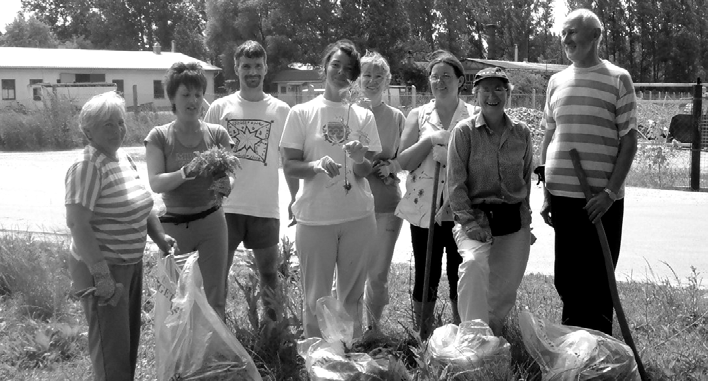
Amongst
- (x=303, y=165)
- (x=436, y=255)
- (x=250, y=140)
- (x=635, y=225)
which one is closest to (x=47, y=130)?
(x=635, y=225)

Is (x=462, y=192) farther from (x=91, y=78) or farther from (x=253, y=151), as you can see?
(x=91, y=78)

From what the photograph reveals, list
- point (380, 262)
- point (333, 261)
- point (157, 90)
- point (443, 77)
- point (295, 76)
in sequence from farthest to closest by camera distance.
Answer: point (295, 76) < point (157, 90) < point (380, 262) < point (443, 77) < point (333, 261)

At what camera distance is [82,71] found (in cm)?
5034

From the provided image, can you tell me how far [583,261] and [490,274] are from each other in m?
0.58

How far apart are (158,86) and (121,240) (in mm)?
52773

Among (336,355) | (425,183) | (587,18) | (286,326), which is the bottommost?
(286,326)

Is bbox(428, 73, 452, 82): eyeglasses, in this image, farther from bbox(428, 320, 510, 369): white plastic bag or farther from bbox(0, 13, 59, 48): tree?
bbox(0, 13, 59, 48): tree

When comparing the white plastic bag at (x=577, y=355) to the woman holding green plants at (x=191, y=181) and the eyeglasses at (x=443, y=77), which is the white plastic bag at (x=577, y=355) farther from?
the woman holding green plants at (x=191, y=181)

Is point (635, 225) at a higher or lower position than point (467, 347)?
lower

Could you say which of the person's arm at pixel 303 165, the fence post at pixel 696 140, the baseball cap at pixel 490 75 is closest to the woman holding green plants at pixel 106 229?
the person's arm at pixel 303 165

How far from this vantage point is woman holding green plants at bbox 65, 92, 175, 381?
3672mm

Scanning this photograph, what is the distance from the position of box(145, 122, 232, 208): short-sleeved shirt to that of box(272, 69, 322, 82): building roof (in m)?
52.8

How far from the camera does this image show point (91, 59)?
171ft

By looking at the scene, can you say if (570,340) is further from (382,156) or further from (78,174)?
(78,174)
